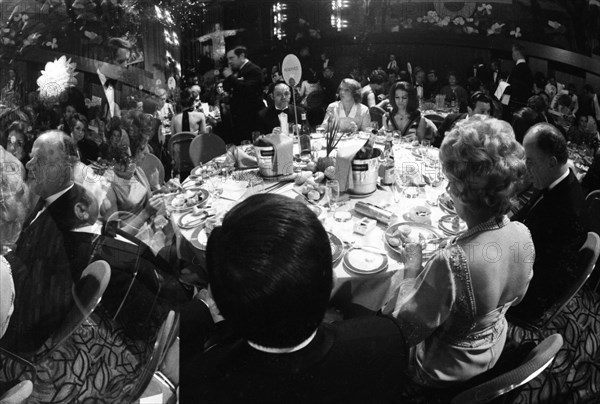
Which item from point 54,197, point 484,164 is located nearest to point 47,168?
point 54,197

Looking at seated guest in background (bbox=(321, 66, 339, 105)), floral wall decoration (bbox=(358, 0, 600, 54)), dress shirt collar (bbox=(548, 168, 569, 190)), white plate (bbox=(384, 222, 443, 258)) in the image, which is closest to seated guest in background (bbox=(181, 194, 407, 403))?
white plate (bbox=(384, 222, 443, 258))

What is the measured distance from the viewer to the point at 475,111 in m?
3.86

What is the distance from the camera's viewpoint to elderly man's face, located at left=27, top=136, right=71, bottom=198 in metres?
0.93

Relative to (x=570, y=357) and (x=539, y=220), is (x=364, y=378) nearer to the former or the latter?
(x=539, y=220)

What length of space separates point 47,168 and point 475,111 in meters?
3.79

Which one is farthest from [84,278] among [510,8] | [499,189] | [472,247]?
[510,8]

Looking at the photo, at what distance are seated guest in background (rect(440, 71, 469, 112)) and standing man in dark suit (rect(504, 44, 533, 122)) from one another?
3.94 ft

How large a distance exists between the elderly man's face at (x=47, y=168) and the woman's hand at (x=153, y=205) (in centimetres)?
65

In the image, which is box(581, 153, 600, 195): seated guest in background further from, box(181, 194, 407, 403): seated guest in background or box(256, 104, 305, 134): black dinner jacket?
box(256, 104, 305, 134): black dinner jacket

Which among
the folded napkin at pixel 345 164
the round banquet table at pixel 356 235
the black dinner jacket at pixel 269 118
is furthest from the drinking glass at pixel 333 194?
the black dinner jacket at pixel 269 118

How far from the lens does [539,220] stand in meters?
1.85

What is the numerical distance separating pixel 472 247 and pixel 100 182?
3.63 ft

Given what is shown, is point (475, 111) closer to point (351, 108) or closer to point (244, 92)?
point (351, 108)

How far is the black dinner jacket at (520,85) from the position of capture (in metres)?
3.16
